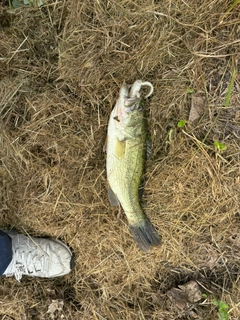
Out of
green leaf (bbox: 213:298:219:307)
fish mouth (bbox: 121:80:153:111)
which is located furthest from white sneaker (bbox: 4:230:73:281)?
fish mouth (bbox: 121:80:153:111)

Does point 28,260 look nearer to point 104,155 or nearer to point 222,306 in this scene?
point 104,155

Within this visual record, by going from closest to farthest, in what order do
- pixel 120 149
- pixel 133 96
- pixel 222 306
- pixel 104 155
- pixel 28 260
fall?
pixel 133 96
pixel 120 149
pixel 222 306
pixel 104 155
pixel 28 260

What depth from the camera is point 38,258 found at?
Result: 3.20 m

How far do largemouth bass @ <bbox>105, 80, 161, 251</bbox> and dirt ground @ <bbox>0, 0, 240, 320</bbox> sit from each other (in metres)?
0.15

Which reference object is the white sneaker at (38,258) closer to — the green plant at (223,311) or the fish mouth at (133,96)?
the green plant at (223,311)

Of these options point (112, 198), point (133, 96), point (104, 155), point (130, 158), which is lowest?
point (112, 198)

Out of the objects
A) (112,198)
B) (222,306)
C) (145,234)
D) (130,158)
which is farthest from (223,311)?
(130,158)

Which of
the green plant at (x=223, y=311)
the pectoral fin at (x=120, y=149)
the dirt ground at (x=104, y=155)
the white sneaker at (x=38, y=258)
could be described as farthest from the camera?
the white sneaker at (x=38, y=258)

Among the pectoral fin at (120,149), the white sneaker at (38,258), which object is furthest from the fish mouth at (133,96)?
the white sneaker at (38,258)

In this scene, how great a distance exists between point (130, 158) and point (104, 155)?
15.2 inches

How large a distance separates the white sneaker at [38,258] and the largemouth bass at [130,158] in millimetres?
721

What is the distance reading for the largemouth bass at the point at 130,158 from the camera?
253cm

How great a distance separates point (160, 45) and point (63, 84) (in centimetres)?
88

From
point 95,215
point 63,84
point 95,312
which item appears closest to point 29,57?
point 63,84
